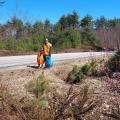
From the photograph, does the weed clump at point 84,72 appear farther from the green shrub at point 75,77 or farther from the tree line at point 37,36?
the tree line at point 37,36

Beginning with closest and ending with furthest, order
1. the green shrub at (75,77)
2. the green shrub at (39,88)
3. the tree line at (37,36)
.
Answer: the green shrub at (39,88), the green shrub at (75,77), the tree line at (37,36)

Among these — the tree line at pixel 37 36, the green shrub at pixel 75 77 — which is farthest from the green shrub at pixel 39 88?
the tree line at pixel 37 36

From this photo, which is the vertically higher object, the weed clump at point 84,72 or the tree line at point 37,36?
the tree line at point 37,36

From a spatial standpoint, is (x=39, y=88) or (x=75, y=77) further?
(x=75, y=77)

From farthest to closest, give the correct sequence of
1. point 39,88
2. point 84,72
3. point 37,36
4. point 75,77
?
1. point 37,36
2. point 84,72
3. point 75,77
4. point 39,88

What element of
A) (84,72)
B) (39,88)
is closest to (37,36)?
(84,72)

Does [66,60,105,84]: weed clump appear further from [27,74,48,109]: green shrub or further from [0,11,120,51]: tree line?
[0,11,120,51]: tree line

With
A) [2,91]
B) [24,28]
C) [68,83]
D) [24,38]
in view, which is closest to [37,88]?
[2,91]

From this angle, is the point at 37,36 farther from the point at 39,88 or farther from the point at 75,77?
the point at 39,88

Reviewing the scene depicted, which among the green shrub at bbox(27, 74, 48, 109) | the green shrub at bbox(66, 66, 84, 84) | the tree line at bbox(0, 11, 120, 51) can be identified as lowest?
the green shrub at bbox(66, 66, 84, 84)

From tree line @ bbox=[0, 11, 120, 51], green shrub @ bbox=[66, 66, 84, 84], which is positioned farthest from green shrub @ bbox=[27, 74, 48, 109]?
tree line @ bbox=[0, 11, 120, 51]

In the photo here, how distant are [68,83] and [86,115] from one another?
5.24 meters

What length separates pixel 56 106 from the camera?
6.22 metres

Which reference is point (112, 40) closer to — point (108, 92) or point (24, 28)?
point (108, 92)
